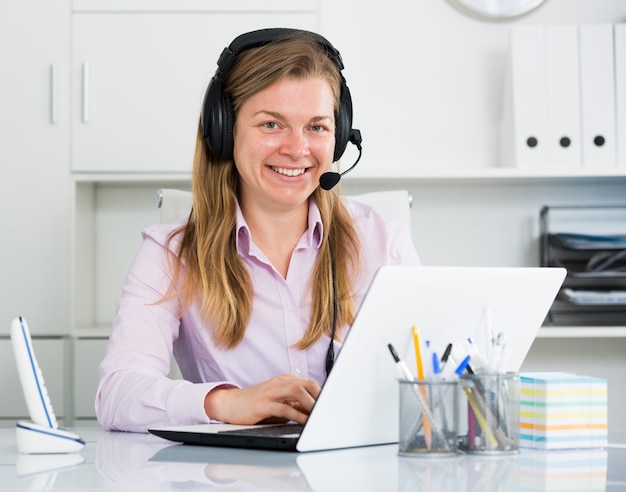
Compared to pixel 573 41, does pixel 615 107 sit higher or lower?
lower

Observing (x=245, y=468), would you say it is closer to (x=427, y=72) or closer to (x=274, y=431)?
(x=274, y=431)

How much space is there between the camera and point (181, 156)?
2477mm

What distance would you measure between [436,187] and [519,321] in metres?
1.61

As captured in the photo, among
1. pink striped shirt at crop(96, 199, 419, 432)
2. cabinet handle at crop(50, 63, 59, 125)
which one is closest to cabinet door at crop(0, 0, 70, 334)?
cabinet handle at crop(50, 63, 59, 125)

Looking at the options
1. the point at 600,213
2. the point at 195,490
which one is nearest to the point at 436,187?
the point at 600,213

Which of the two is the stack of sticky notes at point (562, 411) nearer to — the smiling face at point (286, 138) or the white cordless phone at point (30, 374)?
the white cordless phone at point (30, 374)

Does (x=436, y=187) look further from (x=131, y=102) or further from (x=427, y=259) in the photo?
(x=131, y=102)

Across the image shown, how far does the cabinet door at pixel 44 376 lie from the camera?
245 cm

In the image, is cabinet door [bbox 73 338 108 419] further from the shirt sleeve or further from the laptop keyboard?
the laptop keyboard

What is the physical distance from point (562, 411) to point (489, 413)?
130mm

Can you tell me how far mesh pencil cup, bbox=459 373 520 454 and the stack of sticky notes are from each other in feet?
0.21

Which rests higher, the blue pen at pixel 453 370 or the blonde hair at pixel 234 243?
the blonde hair at pixel 234 243

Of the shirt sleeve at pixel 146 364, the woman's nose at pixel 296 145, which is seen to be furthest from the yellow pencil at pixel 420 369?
the woman's nose at pixel 296 145

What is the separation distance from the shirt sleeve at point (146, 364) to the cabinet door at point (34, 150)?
0.92 m
